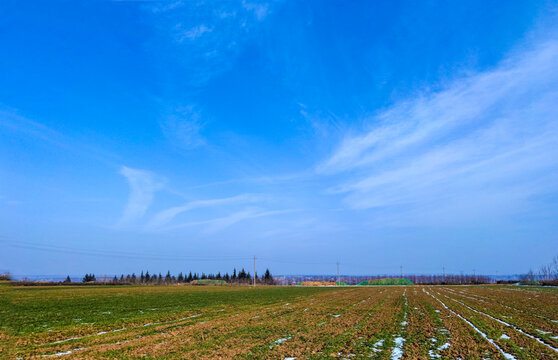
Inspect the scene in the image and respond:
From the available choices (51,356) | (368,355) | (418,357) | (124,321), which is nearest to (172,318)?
(124,321)

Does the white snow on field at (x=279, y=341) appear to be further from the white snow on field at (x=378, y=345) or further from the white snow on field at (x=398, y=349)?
the white snow on field at (x=398, y=349)

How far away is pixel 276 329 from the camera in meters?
14.9

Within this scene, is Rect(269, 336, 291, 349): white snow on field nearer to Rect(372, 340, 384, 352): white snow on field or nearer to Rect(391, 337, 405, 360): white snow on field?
Rect(372, 340, 384, 352): white snow on field

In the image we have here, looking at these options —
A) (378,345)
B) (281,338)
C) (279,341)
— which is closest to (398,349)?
(378,345)

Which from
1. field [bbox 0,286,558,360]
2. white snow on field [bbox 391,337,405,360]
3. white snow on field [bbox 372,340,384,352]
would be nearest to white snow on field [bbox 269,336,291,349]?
field [bbox 0,286,558,360]

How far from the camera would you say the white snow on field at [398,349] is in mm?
9992

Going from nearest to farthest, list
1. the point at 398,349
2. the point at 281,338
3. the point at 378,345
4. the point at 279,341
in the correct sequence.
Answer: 1. the point at 398,349
2. the point at 378,345
3. the point at 279,341
4. the point at 281,338

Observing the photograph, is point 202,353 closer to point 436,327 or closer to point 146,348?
point 146,348

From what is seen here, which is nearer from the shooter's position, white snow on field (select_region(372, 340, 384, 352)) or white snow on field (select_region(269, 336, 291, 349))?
white snow on field (select_region(372, 340, 384, 352))

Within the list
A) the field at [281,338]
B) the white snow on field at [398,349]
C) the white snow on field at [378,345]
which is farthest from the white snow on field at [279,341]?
the white snow on field at [398,349]

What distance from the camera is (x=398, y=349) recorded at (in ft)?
35.8

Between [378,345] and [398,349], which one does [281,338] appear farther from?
[398,349]

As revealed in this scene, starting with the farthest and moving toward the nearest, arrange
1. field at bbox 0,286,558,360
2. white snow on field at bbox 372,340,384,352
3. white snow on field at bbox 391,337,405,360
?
white snow on field at bbox 372,340,384,352 → field at bbox 0,286,558,360 → white snow on field at bbox 391,337,405,360

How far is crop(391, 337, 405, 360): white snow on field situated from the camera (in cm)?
999
